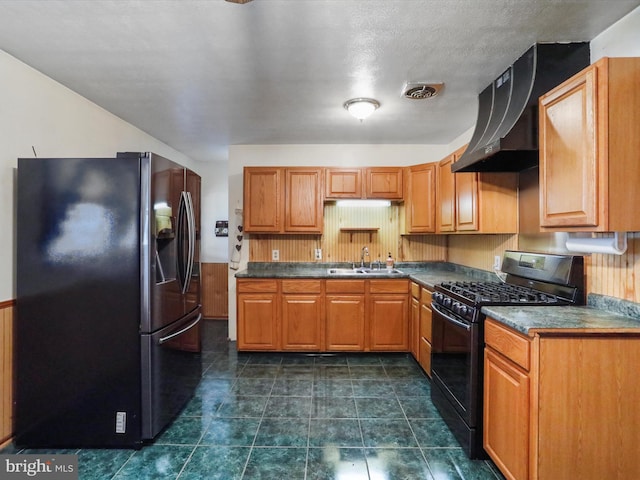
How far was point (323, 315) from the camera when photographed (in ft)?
11.6

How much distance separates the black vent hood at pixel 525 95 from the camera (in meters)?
1.93

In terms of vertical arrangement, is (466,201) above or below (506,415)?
above

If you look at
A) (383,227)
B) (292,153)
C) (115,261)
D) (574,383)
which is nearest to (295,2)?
(115,261)

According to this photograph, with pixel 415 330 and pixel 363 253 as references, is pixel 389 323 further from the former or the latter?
pixel 363 253

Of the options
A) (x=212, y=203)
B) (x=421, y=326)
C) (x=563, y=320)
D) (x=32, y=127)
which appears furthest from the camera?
(x=212, y=203)

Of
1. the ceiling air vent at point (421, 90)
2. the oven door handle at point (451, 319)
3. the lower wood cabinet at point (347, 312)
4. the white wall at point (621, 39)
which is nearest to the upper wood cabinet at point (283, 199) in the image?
the lower wood cabinet at point (347, 312)

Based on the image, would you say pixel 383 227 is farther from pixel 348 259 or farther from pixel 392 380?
pixel 392 380

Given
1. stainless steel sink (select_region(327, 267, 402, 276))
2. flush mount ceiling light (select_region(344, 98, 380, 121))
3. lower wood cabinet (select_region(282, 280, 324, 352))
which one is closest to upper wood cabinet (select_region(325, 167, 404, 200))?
stainless steel sink (select_region(327, 267, 402, 276))

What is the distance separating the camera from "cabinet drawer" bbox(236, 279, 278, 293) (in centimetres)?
353

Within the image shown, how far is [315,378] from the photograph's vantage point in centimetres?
305

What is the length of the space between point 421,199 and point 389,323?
141cm

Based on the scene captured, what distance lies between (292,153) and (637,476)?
3818mm

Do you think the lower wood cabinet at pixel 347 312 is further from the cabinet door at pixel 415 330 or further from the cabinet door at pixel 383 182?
the cabinet door at pixel 383 182

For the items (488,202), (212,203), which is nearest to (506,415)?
(488,202)
